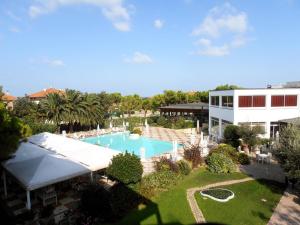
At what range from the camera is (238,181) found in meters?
15.4

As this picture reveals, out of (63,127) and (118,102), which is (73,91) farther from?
(118,102)

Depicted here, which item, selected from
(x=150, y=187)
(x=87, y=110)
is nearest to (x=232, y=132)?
(x=150, y=187)

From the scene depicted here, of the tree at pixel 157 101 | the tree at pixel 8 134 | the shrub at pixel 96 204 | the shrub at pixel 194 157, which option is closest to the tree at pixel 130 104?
the tree at pixel 157 101

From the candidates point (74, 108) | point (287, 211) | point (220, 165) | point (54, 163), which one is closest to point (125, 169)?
point (54, 163)

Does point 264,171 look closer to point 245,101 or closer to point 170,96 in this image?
Result: point 245,101

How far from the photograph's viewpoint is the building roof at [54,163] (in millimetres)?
11305

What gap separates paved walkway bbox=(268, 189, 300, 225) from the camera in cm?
1043

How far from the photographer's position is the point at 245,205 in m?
12.1

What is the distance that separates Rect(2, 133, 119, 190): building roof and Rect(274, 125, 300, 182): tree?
8.57m

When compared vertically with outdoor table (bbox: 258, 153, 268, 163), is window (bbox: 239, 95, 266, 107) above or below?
above

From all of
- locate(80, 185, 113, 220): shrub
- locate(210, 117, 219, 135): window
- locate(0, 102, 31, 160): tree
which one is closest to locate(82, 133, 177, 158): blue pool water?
locate(210, 117, 219, 135): window

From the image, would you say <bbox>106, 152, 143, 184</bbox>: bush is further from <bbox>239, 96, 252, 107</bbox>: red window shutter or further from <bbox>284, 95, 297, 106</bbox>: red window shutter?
<bbox>284, 95, 297, 106</bbox>: red window shutter

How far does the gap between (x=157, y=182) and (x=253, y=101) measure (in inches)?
572

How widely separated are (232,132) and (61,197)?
49.7 ft
